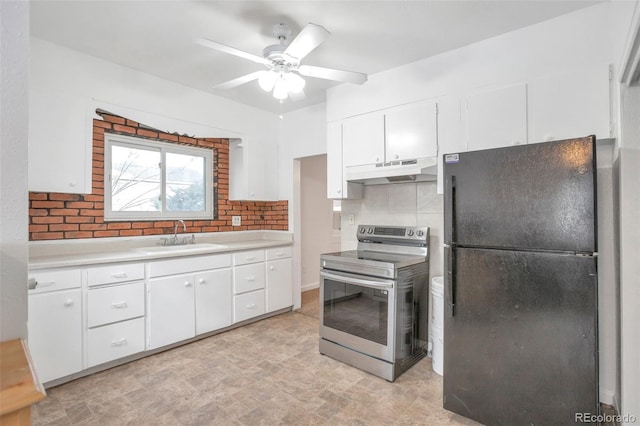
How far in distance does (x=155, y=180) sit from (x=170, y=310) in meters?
1.40

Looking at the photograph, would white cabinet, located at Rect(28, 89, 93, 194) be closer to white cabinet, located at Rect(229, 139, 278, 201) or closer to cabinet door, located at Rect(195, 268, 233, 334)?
cabinet door, located at Rect(195, 268, 233, 334)

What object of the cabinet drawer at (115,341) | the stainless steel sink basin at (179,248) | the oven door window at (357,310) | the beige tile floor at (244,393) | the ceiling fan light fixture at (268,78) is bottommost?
the beige tile floor at (244,393)

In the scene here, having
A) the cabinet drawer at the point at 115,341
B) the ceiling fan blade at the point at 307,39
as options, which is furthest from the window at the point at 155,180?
the ceiling fan blade at the point at 307,39

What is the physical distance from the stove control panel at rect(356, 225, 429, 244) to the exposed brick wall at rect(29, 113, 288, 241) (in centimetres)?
132

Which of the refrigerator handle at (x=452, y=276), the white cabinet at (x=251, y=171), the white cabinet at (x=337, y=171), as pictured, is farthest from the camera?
the white cabinet at (x=251, y=171)

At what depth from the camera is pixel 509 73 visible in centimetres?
235

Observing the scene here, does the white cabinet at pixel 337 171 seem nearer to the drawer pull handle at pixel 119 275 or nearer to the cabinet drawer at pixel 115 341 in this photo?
the drawer pull handle at pixel 119 275

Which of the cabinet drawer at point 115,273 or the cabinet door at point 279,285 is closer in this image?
the cabinet drawer at point 115,273

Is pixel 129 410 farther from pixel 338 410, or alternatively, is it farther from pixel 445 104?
pixel 445 104

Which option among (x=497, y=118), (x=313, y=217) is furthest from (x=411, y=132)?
(x=313, y=217)

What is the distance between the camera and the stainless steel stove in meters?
2.45

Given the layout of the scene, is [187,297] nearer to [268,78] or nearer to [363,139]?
[268,78]

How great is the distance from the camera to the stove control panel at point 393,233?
9.52 feet

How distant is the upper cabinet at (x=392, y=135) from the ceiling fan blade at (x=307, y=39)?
122 cm
